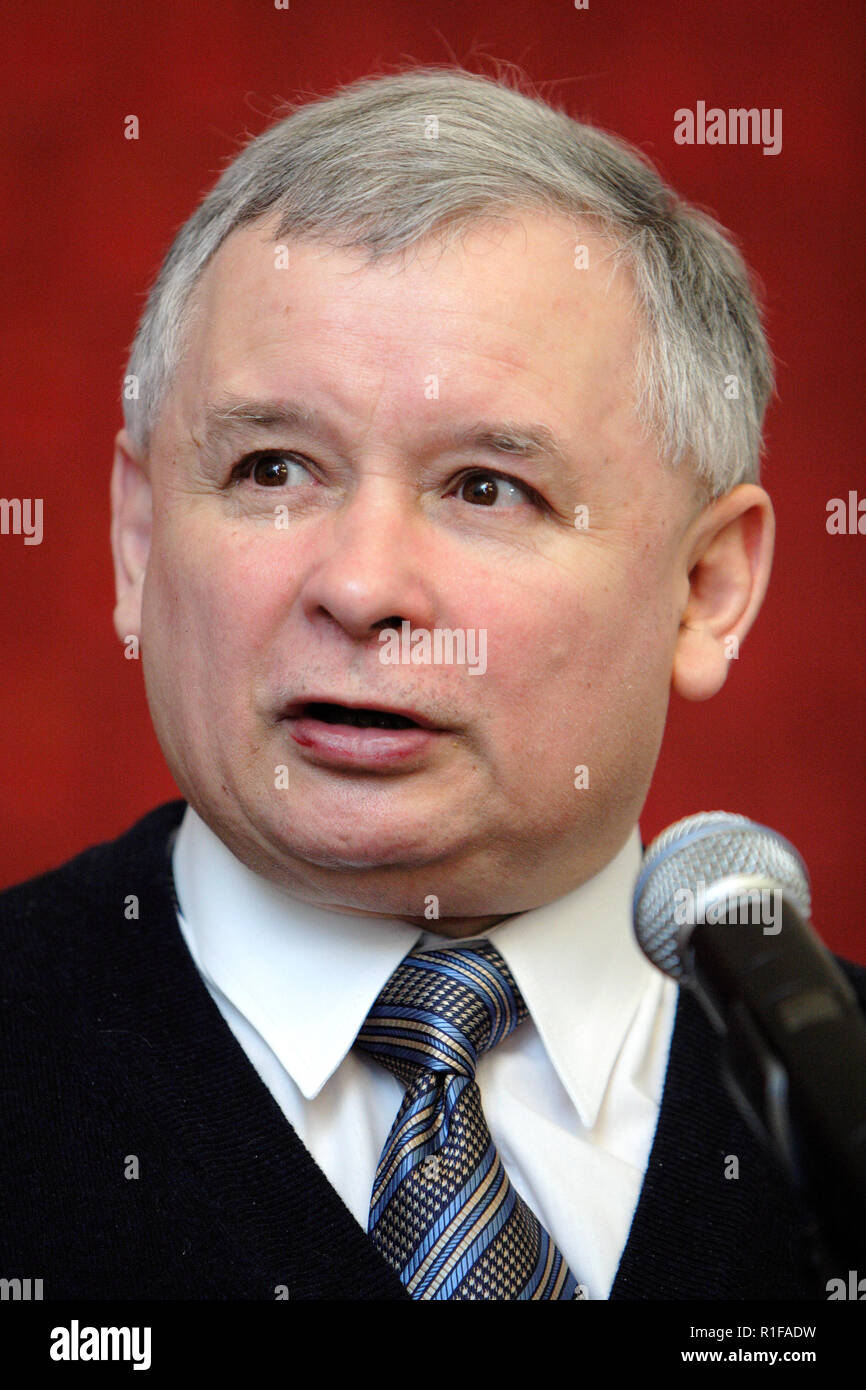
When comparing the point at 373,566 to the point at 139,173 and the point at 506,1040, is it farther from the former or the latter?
the point at 139,173

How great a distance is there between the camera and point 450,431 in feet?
4.06

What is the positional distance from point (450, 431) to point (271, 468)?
15 centimetres

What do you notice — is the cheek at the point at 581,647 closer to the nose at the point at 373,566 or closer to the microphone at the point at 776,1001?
the nose at the point at 373,566

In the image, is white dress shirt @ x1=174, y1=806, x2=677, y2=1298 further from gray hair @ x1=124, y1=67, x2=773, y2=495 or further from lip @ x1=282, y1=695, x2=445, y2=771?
gray hair @ x1=124, y1=67, x2=773, y2=495

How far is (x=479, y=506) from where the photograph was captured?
4.17 ft

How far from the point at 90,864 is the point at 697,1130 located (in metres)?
0.62

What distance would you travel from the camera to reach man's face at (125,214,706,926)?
121 centimetres

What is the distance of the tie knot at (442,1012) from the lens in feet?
4.18

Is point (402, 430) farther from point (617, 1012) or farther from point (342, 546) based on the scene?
point (617, 1012)

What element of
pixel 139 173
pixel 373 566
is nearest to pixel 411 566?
pixel 373 566

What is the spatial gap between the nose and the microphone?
0.36 m

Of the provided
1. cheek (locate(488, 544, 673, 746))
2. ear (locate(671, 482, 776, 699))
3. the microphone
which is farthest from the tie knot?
the microphone

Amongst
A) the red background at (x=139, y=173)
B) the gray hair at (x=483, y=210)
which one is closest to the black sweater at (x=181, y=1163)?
the gray hair at (x=483, y=210)
